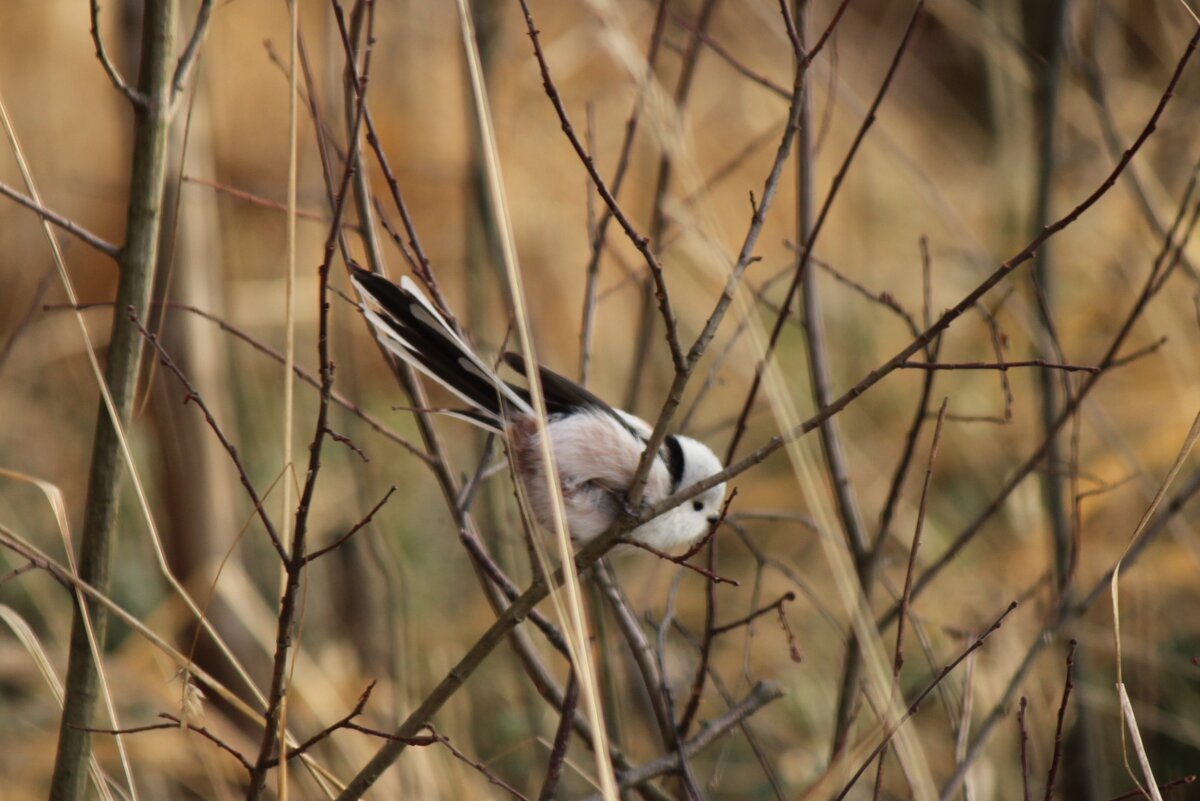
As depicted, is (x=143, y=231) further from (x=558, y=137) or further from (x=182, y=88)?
(x=558, y=137)

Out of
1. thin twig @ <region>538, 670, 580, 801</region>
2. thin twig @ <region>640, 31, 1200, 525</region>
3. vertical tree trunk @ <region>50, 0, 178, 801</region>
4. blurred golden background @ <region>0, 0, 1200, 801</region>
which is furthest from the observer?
blurred golden background @ <region>0, 0, 1200, 801</region>

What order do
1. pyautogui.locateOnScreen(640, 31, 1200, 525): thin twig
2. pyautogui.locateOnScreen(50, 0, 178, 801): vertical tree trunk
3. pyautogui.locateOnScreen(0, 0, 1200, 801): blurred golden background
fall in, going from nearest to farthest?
pyautogui.locateOnScreen(640, 31, 1200, 525): thin twig, pyautogui.locateOnScreen(50, 0, 178, 801): vertical tree trunk, pyautogui.locateOnScreen(0, 0, 1200, 801): blurred golden background

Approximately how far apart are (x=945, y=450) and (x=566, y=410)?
105 inches

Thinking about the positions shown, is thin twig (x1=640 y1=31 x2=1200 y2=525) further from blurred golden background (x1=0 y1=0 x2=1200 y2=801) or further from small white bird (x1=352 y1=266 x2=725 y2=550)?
blurred golden background (x1=0 y1=0 x2=1200 y2=801)

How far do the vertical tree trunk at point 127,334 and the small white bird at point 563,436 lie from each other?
23cm

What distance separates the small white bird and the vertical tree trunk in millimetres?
228

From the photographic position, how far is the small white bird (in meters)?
1.09

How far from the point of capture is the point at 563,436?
3.88 ft

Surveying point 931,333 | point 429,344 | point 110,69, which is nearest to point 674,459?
point 429,344

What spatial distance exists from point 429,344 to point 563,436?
0.18 meters

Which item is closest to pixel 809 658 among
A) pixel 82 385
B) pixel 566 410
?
pixel 566 410

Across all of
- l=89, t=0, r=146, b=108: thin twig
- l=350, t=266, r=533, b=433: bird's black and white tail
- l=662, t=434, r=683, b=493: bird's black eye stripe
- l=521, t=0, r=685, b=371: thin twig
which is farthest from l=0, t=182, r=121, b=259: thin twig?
l=662, t=434, r=683, b=493: bird's black eye stripe

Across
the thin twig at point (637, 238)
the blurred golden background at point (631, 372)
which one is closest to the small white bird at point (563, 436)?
the blurred golden background at point (631, 372)

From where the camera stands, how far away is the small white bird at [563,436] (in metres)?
1.09
